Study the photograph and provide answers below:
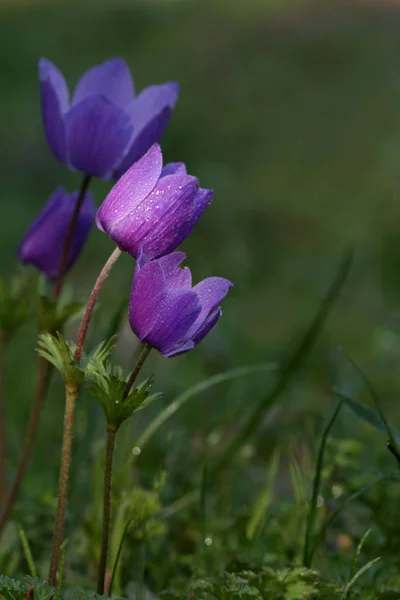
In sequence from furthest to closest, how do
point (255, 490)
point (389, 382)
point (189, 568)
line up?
point (389, 382) → point (255, 490) → point (189, 568)

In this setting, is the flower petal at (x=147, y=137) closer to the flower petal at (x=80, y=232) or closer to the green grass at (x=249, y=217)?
the flower petal at (x=80, y=232)

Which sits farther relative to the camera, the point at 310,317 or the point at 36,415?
the point at 310,317

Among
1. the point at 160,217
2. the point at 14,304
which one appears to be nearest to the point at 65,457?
the point at 160,217

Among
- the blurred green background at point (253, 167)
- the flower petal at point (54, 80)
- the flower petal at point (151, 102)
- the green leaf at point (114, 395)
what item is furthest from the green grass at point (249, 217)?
the flower petal at point (54, 80)

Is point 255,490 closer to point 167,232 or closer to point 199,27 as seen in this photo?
point 167,232

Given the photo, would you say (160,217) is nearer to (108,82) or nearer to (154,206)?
(154,206)

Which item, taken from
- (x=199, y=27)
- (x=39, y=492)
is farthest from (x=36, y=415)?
(x=199, y=27)
